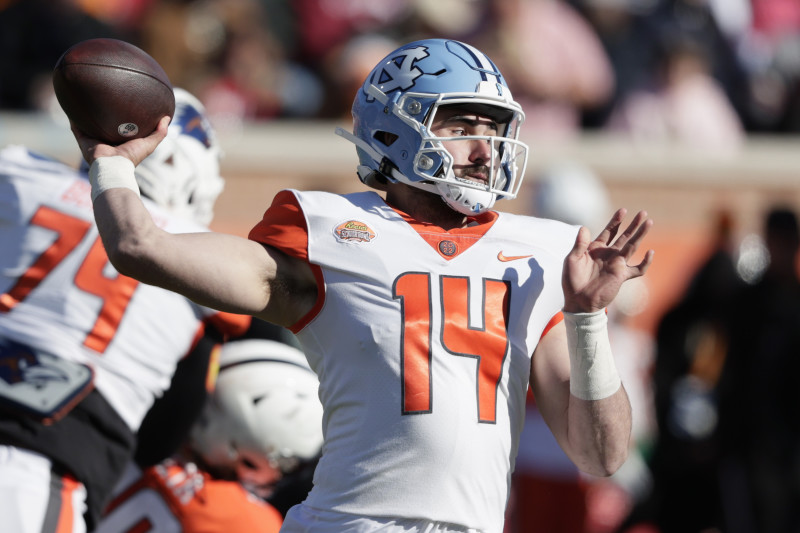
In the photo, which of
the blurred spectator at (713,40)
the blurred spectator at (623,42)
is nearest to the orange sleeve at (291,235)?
the blurred spectator at (623,42)

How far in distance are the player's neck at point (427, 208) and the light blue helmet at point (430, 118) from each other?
0.05 meters

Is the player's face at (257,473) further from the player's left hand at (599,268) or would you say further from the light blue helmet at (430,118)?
the player's left hand at (599,268)

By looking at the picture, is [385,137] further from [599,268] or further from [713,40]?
[713,40]

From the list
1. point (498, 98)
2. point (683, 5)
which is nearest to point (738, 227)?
point (683, 5)

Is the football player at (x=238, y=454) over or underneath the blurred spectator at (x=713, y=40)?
over

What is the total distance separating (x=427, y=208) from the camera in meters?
3.44

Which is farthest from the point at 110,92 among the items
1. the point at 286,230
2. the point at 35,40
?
the point at 35,40

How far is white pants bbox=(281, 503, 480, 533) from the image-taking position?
310cm

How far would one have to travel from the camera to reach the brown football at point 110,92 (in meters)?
3.21

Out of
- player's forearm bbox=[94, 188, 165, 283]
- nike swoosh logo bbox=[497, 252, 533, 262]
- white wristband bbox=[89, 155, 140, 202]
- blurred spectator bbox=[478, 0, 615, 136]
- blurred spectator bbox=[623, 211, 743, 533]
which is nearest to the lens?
player's forearm bbox=[94, 188, 165, 283]

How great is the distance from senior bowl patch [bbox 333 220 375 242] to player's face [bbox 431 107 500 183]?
28cm

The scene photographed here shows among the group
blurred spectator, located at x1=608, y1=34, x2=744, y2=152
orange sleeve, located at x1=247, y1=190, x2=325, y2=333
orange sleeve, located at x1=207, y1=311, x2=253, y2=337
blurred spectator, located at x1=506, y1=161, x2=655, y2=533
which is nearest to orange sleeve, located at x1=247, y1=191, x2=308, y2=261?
orange sleeve, located at x1=247, y1=190, x2=325, y2=333

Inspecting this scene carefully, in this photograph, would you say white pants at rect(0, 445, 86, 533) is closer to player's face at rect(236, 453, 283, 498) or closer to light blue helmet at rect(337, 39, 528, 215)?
player's face at rect(236, 453, 283, 498)

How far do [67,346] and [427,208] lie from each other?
1249mm
